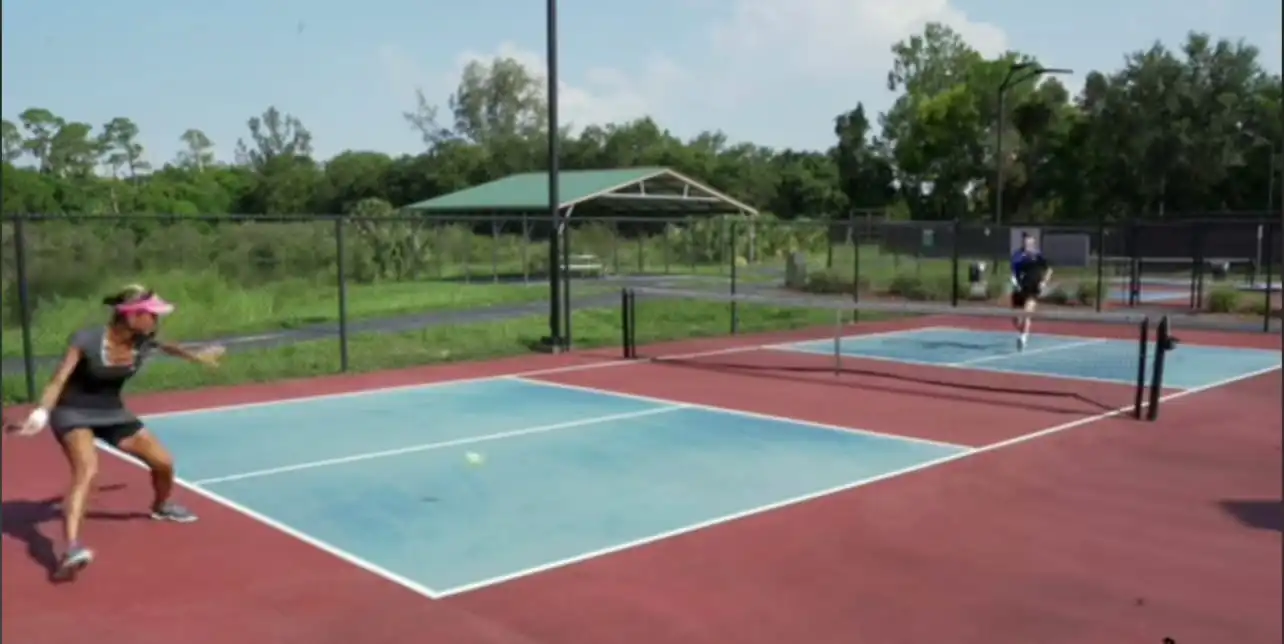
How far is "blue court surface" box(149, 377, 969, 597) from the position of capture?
7031mm

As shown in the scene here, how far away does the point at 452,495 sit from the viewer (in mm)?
8219

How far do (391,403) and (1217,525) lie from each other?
847 cm

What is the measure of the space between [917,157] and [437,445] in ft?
202

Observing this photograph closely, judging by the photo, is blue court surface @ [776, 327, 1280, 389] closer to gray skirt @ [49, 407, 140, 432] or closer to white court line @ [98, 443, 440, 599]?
white court line @ [98, 443, 440, 599]

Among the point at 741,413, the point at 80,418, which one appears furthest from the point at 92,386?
the point at 741,413

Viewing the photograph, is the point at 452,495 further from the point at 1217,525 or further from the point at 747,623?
the point at 1217,525

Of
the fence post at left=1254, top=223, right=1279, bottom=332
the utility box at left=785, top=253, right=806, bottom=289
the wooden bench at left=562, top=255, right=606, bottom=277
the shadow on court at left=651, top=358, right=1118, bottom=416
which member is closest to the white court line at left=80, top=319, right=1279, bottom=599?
the shadow on court at left=651, top=358, right=1118, bottom=416

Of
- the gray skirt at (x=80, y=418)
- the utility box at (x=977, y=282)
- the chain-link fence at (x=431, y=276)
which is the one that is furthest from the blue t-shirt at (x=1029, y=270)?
the gray skirt at (x=80, y=418)

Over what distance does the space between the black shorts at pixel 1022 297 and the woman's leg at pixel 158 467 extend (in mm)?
12642

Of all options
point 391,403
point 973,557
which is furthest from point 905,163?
point 973,557

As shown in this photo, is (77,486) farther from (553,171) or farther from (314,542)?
(553,171)

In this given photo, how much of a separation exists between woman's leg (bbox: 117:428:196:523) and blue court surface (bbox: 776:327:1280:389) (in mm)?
11186

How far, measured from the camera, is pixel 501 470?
905cm

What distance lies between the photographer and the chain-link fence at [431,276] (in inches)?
591
